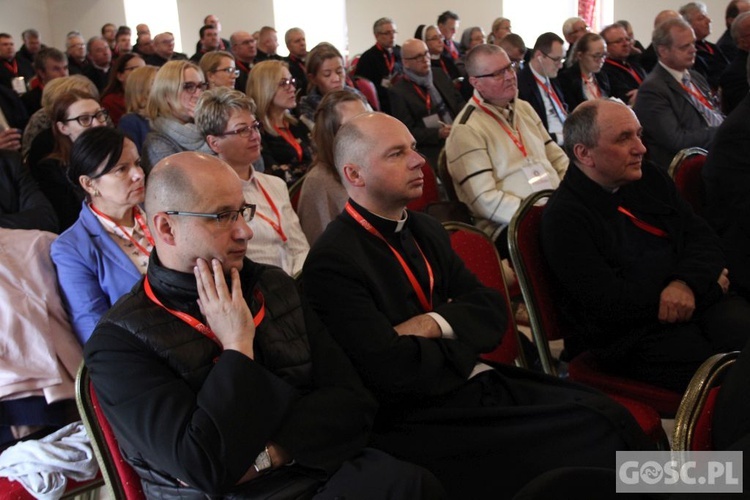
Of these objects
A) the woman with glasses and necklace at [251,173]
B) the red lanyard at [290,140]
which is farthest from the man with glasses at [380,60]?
the woman with glasses and necklace at [251,173]

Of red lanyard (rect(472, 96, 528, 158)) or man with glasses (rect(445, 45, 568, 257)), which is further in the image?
red lanyard (rect(472, 96, 528, 158))

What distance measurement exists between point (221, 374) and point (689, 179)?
263 cm

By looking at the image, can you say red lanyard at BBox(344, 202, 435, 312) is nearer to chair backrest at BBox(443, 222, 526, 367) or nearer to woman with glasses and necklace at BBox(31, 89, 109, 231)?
chair backrest at BBox(443, 222, 526, 367)

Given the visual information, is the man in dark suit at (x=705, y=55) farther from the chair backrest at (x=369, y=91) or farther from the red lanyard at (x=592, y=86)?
the chair backrest at (x=369, y=91)

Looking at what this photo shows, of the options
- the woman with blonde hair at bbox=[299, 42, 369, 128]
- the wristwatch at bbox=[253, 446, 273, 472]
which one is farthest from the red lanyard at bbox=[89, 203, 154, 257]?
the woman with blonde hair at bbox=[299, 42, 369, 128]

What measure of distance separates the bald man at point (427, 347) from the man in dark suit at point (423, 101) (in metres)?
3.23

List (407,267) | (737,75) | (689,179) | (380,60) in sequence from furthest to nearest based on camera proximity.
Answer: (380,60) → (737,75) → (689,179) → (407,267)

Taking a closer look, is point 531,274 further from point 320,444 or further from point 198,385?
point 198,385

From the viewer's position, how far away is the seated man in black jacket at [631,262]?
7.93 ft

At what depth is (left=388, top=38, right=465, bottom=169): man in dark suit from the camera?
17.9ft

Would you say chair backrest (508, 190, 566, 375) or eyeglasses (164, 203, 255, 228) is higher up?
eyeglasses (164, 203, 255, 228)

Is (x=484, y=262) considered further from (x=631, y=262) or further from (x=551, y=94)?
(x=551, y=94)

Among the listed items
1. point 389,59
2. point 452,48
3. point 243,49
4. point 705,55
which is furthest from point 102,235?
→ point 452,48

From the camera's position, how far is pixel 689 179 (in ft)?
11.3
